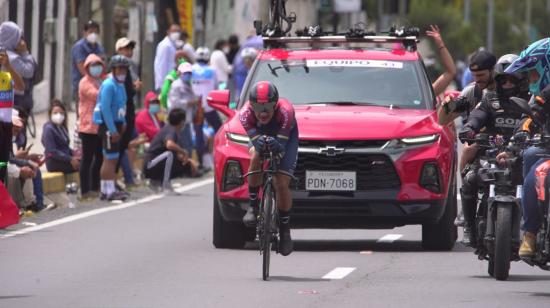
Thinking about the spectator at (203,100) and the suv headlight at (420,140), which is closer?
the suv headlight at (420,140)

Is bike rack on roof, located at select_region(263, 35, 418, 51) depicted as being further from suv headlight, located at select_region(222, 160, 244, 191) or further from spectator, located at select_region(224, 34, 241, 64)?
spectator, located at select_region(224, 34, 241, 64)

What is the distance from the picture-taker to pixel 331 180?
1655cm

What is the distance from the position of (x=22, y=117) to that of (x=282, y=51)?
Result: 4873 mm

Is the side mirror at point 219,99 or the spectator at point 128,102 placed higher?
the side mirror at point 219,99

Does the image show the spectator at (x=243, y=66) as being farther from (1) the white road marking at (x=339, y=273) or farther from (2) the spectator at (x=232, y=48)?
(1) the white road marking at (x=339, y=273)

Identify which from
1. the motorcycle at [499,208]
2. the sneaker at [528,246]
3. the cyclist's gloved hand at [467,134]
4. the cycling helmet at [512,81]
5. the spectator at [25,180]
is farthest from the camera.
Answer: the spectator at [25,180]

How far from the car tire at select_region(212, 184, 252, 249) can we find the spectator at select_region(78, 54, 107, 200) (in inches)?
252

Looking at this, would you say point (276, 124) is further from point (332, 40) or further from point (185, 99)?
point (185, 99)

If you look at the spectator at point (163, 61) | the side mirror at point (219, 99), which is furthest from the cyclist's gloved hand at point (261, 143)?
the spectator at point (163, 61)

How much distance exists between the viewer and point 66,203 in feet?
76.3

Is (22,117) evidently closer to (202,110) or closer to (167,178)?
(167,178)

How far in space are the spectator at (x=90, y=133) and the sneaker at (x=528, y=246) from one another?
10.9 meters

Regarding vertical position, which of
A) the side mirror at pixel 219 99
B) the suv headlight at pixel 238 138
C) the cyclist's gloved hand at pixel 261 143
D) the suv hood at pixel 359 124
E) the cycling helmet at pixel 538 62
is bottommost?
the suv headlight at pixel 238 138

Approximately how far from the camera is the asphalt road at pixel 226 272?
42.7ft
